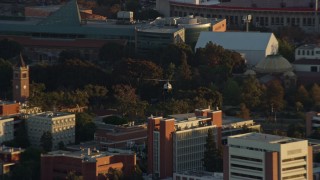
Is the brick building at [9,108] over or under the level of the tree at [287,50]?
under

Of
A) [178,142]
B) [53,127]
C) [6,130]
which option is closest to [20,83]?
[6,130]

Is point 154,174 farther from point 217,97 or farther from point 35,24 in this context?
point 35,24

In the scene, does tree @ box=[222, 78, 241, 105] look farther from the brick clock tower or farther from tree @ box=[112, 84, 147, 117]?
the brick clock tower

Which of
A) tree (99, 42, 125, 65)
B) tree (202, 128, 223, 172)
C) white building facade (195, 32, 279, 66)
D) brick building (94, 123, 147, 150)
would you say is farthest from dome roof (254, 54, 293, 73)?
tree (202, 128, 223, 172)

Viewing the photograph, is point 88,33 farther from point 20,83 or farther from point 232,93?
point 20,83

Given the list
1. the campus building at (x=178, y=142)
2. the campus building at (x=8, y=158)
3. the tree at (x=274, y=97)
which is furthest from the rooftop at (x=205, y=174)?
the tree at (x=274, y=97)

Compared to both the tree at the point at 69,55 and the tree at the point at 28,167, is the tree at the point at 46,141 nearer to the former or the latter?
the tree at the point at 28,167

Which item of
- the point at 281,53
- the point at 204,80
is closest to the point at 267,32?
the point at 281,53
